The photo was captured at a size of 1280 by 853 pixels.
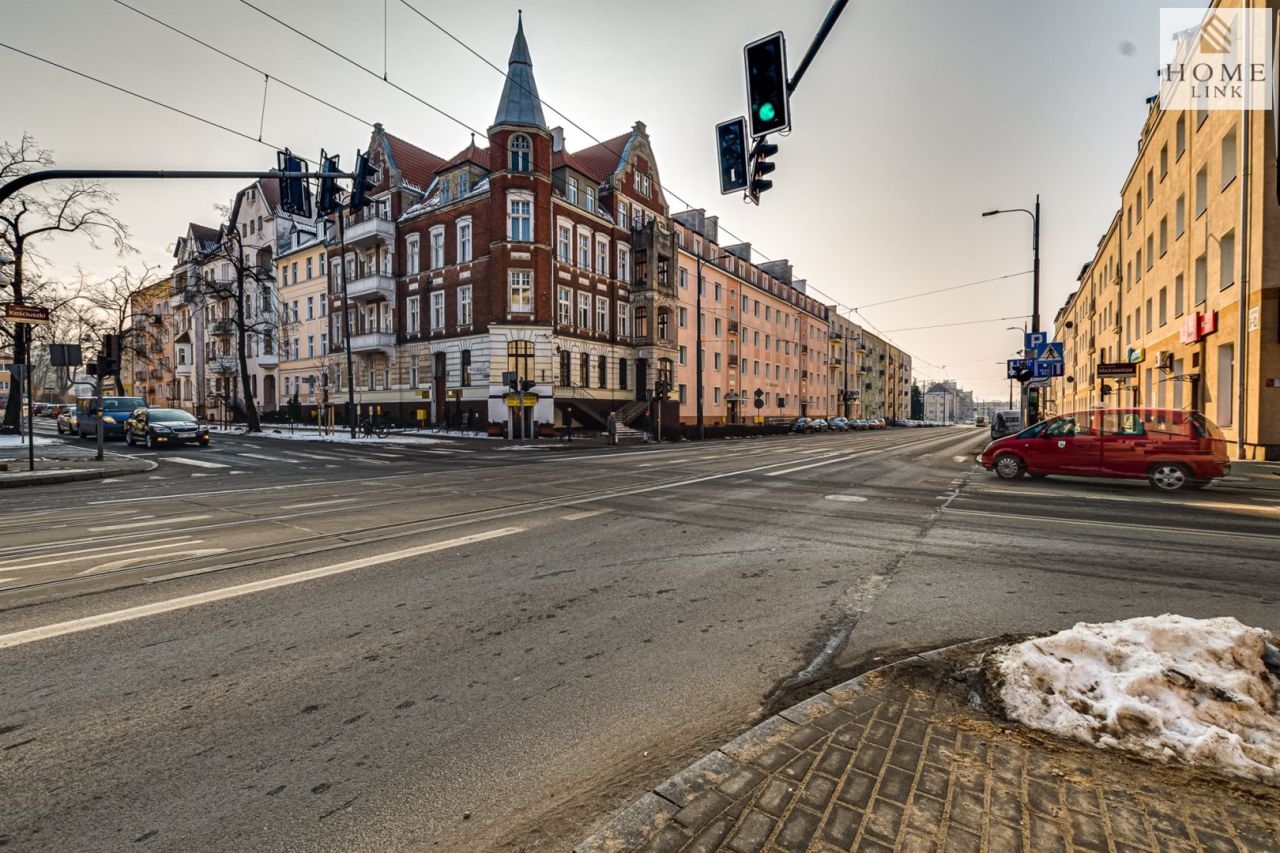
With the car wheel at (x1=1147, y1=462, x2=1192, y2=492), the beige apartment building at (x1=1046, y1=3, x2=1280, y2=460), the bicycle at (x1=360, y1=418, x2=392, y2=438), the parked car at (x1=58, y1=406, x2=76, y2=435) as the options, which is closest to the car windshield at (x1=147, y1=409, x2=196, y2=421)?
the bicycle at (x1=360, y1=418, x2=392, y2=438)

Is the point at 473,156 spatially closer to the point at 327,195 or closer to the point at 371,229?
the point at 371,229

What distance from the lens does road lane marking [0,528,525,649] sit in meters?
3.93

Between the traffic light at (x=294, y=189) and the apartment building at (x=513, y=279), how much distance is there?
16271 millimetres

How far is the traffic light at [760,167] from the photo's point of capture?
909cm

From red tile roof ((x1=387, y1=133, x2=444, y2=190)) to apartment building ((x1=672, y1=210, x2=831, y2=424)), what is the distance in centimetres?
1868

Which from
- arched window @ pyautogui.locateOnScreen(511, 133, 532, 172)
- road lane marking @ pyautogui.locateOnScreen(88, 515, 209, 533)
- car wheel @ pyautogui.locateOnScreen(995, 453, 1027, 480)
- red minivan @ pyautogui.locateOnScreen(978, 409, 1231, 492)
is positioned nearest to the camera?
road lane marking @ pyautogui.locateOnScreen(88, 515, 209, 533)

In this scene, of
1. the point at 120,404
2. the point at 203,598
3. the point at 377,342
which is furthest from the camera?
the point at 377,342

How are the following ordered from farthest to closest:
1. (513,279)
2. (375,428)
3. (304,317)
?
(304,317), (375,428), (513,279)

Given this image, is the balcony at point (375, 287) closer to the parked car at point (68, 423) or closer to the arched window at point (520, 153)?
the arched window at point (520, 153)

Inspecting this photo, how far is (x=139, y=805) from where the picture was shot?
2236mm

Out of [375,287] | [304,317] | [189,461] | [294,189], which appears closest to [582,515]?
[294,189]

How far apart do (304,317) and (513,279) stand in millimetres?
25599

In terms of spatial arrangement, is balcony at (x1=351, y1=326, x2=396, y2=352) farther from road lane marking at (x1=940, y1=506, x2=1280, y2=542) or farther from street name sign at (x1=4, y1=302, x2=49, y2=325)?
road lane marking at (x1=940, y1=506, x2=1280, y2=542)

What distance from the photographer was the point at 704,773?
2320 mm
